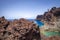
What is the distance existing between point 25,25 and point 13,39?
200 cm

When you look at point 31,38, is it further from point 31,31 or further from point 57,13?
point 57,13

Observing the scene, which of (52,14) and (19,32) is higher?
(52,14)

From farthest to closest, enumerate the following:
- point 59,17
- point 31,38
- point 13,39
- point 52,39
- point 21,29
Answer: point 59,17 < point 52,39 < point 31,38 < point 21,29 < point 13,39

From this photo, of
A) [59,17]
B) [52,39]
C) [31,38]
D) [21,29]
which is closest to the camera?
[21,29]

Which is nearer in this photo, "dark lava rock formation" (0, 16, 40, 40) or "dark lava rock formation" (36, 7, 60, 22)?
"dark lava rock formation" (0, 16, 40, 40)

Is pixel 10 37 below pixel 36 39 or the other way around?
the other way around

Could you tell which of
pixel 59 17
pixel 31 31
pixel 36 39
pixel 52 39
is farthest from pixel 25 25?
pixel 59 17

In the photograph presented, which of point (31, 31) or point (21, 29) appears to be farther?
point (31, 31)

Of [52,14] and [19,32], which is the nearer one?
[19,32]

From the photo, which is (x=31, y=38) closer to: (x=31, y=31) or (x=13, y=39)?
(x=31, y=31)

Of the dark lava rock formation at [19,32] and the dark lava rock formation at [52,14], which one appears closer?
the dark lava rock formation at [19,32]

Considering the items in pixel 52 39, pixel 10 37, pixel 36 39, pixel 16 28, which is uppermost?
pixel 16 28

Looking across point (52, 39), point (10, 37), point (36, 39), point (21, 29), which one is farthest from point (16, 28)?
point (52, 39)

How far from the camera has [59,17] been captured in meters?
37.2
